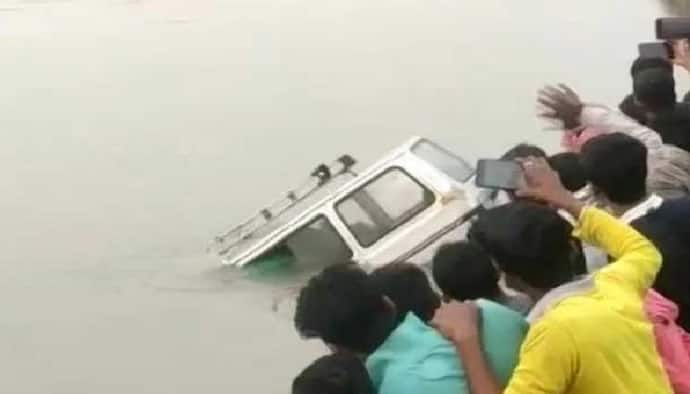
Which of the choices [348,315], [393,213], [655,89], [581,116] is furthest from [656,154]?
[393,213]

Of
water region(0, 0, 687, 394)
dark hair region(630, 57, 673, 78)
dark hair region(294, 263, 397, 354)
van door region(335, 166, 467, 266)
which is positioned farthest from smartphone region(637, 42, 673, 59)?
water region(0, 0, 687, 394)

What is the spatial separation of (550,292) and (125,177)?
55.0ft

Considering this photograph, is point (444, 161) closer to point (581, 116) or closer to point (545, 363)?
point (581, 116)

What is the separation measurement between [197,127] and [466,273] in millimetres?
19618

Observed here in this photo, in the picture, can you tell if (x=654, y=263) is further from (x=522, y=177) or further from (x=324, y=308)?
(x=324, y=308)

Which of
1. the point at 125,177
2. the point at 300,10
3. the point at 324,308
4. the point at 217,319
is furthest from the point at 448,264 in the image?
the point at 300,10

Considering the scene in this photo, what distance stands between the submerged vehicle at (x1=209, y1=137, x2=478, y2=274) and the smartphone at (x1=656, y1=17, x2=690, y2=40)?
12.9 feet

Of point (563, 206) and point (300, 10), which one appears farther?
point (300, 10)

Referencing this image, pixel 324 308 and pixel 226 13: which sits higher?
pixel 324 308

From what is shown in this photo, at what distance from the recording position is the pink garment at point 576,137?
777cm

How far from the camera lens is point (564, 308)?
185 inches

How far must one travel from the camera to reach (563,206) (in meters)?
5.43

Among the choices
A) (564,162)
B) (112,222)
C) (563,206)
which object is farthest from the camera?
(112,222)

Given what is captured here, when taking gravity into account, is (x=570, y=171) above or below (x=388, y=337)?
below
